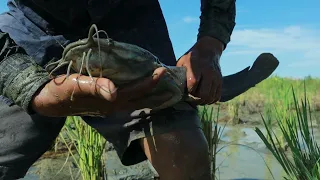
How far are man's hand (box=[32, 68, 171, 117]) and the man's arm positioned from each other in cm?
3

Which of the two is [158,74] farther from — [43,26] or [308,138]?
[308,138]

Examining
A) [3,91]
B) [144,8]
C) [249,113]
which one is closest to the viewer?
[3,91]

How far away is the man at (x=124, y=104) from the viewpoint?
1.66m

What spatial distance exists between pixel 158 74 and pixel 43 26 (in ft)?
2.63

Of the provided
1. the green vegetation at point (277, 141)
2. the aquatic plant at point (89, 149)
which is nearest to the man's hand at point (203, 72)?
the green vegetation at point (277, 141)

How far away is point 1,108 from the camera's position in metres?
1.99

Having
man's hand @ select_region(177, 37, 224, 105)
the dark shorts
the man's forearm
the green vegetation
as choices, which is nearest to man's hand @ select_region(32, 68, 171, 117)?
man's hand @ select_region(177, 37, 224, 105)

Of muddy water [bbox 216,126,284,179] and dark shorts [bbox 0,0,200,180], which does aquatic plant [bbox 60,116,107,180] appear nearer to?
dark shorts [bbox 0,0,200,180]

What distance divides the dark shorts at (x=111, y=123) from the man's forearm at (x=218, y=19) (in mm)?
179

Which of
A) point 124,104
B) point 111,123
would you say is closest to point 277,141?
point 111,123

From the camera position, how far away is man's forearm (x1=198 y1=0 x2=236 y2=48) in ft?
6.26

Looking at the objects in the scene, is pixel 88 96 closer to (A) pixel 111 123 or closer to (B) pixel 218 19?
(A) pixel 111 123

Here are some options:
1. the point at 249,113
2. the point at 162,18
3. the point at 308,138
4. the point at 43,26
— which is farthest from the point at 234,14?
the point at 249,113

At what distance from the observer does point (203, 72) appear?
66.1 inches
